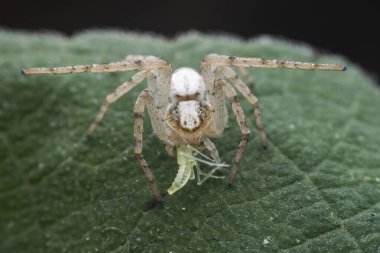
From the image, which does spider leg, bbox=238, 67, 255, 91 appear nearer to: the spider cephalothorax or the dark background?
the spider cephalothorax

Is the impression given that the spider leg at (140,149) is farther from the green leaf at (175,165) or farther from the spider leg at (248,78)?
the spider leg at (248,78)

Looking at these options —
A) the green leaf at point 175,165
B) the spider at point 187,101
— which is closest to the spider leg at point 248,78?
the green leaf at point 175,165

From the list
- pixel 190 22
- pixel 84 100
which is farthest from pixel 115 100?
pixel 190 22

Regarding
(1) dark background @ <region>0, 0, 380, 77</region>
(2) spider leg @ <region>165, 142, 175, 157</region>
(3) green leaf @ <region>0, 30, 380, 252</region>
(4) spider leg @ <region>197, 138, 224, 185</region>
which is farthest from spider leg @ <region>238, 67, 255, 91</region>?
(1) dark background @ <region>0, 0, 380, 77</region>

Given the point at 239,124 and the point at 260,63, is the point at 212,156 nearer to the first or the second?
the point at 239,124

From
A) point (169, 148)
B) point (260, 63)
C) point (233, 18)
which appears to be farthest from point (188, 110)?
point (233, 18)
